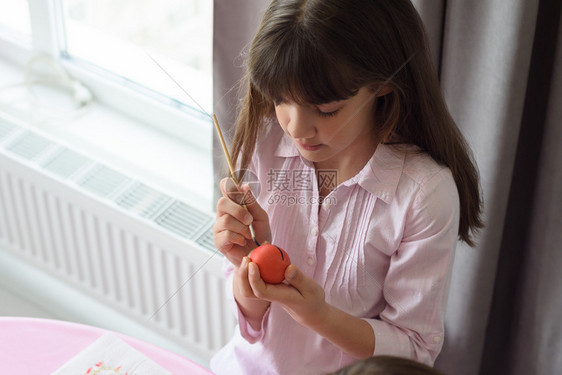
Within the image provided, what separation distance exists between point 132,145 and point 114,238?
→ 22 cm

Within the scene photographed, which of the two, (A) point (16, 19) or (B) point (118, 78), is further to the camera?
(A) point (16, 19)

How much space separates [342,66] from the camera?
27.2 inches

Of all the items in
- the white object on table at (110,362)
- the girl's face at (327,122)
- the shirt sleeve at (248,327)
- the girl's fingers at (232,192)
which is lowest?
the white object on table at (110,362)

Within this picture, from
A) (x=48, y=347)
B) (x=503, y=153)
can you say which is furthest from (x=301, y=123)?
(x=48, y=347)

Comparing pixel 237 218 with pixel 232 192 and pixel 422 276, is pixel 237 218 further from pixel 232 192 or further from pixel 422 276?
pixel 422 276

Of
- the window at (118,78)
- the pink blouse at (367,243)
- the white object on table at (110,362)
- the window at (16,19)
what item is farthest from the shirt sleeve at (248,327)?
the window at (16,19)

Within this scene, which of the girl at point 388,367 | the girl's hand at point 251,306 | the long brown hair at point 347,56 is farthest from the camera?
Answer: the girl's hand at point 251,306

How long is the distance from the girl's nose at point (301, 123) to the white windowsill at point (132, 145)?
60 cm

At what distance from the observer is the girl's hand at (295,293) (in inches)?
29.3

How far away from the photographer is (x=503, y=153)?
103cm

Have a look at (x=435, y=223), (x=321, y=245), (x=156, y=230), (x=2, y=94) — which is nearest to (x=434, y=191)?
(x=435, y=223)

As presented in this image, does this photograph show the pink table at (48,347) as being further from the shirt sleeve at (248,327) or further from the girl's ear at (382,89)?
the girl's ear at (382,89)

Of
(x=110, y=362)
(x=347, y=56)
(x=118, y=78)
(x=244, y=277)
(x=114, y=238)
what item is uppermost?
(x=347, y=56)

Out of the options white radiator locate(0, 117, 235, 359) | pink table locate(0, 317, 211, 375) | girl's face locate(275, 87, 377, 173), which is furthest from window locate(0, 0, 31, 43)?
girl's face locate(275, 87, 377, 173)
